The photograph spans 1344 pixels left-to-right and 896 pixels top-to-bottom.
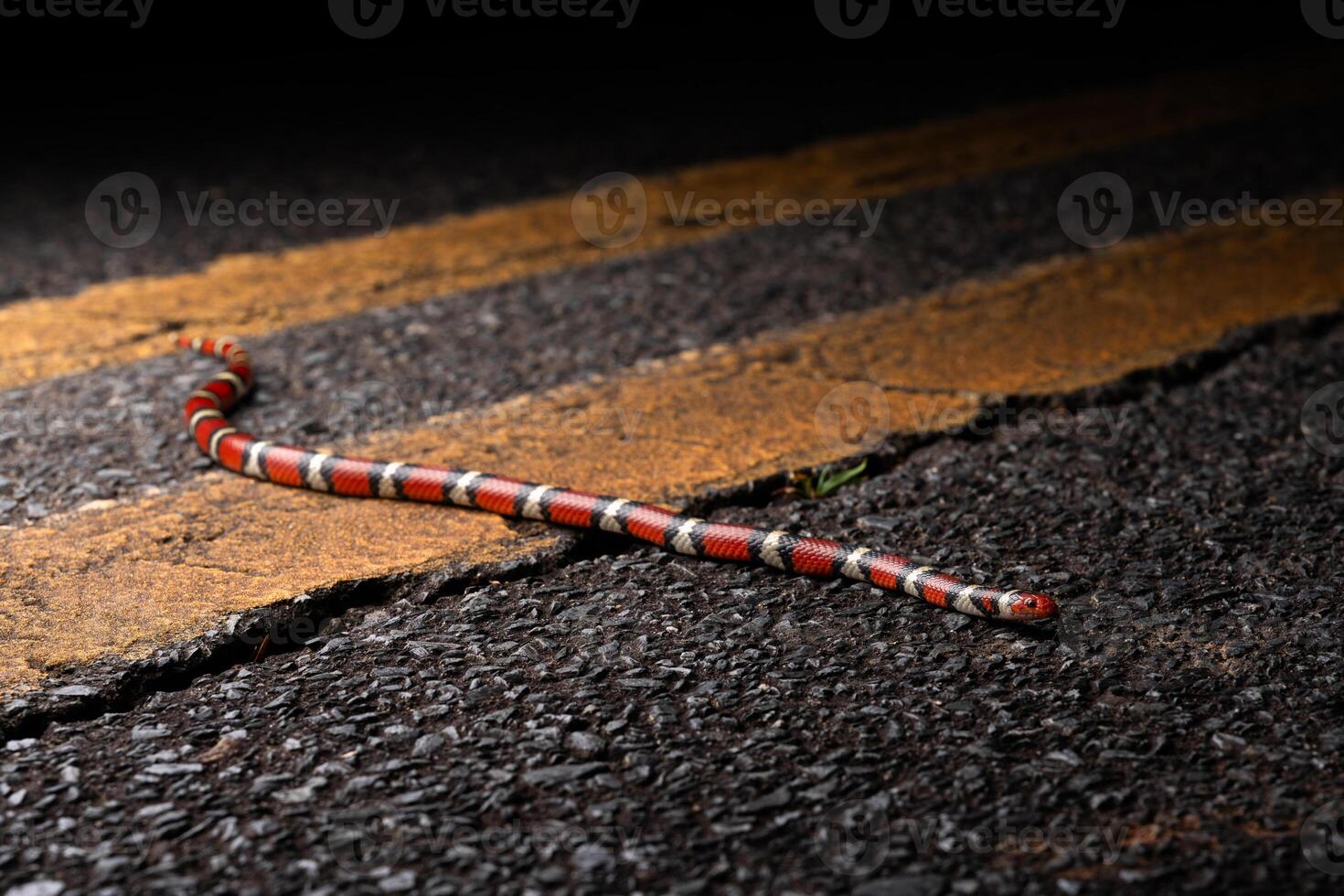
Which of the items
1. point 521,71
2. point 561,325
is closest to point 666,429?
point 561,325

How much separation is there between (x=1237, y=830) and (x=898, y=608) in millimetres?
1026

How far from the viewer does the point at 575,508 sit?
3799mm

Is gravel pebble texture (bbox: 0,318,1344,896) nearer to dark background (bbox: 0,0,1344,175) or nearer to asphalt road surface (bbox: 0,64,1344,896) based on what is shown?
asphalt road surface (bbox: 0,64,1344,896)

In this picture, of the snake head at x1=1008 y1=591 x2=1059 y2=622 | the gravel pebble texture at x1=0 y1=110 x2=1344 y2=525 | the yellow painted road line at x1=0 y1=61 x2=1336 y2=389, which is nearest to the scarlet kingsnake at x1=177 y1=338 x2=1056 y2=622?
the snake head at x1=1008 y1=591 x2=1059 y2=622

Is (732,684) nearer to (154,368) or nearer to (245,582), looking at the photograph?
(245,582)

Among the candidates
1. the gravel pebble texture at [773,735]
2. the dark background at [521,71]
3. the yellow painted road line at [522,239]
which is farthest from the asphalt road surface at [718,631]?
the dark background at [521,71]

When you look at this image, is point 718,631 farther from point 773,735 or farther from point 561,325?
point 561,325

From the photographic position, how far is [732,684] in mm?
3033

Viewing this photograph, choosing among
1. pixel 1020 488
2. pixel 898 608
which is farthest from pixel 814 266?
pixel 898 608

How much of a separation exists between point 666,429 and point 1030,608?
5.11 feet

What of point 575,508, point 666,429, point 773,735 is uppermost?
point 666,429

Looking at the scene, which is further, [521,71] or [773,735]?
[521,71]

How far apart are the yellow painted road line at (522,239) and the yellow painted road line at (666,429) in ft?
2.31

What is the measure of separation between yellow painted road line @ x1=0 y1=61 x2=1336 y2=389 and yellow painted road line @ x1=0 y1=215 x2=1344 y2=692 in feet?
2.31
